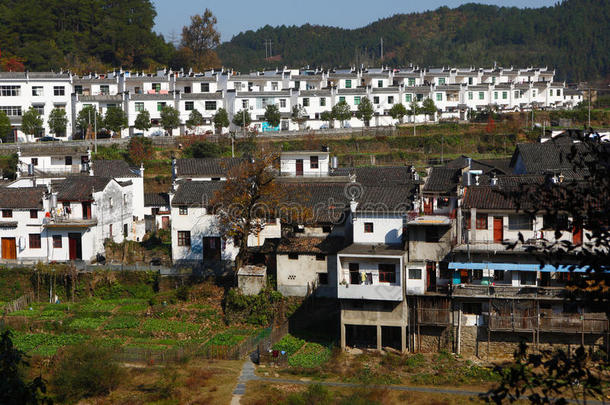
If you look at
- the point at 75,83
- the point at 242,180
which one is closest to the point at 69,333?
the point at 242,180

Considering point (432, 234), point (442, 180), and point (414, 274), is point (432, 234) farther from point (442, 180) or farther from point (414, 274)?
point (442, 180)

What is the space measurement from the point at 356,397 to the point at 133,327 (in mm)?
12507

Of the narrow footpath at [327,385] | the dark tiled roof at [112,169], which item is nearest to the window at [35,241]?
the dark tiled roof at [112,169]

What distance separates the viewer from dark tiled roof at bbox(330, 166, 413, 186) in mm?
45375

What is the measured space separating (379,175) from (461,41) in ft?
403

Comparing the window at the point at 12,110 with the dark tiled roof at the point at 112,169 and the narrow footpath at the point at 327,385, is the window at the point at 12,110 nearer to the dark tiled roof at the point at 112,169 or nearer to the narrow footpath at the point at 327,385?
the dark tiled roof at the point at 112,169

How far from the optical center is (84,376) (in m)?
28.2

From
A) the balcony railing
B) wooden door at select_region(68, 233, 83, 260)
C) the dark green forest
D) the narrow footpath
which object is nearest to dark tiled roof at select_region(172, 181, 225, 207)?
wooden door at select_region(68, 233, 83, 260)

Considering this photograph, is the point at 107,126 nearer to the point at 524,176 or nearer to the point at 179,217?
the point at 179,217

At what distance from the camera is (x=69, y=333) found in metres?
34.1

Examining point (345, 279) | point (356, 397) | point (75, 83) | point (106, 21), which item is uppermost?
point (106, 21)

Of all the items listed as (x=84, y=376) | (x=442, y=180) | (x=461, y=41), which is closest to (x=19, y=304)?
(x=84, y=376)

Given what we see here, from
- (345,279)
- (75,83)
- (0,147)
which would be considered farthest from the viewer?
(75,83)

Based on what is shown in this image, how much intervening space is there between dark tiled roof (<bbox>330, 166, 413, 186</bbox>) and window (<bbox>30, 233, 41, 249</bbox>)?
16090 millimetres
